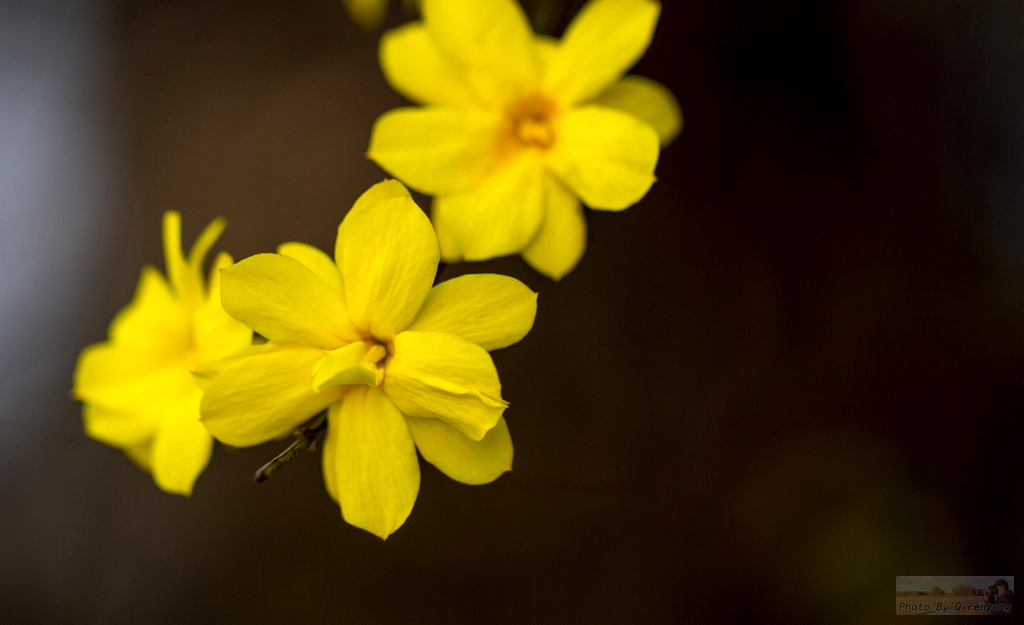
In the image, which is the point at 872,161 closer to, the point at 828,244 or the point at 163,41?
the point at 828,244

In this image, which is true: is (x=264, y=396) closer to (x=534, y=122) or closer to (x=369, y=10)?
(x=534, y=122)

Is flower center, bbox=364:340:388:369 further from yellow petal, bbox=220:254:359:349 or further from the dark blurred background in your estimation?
the dark blurred background

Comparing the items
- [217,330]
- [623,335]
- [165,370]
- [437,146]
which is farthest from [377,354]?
[623,335]

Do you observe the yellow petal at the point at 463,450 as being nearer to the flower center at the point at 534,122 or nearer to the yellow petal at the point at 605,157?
the yellow petal at the point at 605,157

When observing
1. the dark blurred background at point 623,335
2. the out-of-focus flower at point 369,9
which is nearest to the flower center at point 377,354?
the out-of-focus flower at point 369,9

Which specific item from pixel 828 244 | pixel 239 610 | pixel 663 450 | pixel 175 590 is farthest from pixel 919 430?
pixel 175 590
